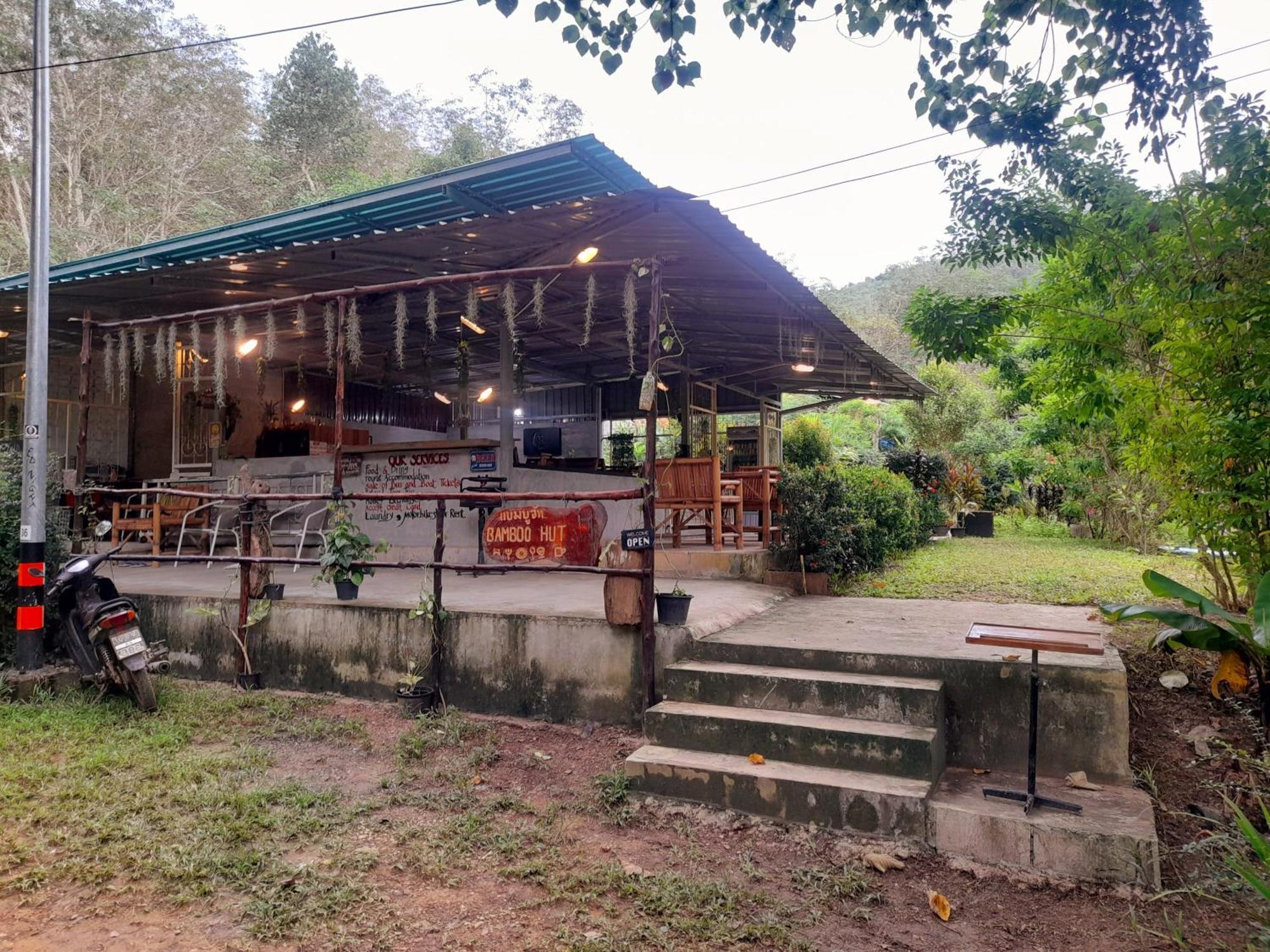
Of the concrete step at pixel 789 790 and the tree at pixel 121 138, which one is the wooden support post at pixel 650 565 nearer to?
the concrete step at pixel 789 790

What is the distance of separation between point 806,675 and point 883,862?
1.09m

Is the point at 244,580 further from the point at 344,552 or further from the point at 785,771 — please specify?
the point at 785,771

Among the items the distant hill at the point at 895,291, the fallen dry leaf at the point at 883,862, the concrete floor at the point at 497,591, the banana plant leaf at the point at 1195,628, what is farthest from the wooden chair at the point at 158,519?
the distant hill at the point at 895,291

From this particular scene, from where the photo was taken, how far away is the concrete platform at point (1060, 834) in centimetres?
285

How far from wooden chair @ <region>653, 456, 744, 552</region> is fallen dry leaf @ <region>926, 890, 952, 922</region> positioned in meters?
4.75

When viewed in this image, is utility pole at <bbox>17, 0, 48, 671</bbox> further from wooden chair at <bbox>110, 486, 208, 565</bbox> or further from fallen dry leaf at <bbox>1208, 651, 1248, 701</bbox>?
fallen dry leaf at <bbox>1208, 651, 1248, 701</bbox>

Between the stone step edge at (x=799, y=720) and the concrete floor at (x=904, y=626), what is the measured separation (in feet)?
1.41

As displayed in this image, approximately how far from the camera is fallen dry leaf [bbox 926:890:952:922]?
2.75 m

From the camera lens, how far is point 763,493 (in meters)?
8.17

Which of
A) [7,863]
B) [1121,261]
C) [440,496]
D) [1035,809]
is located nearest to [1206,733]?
[1035,809]

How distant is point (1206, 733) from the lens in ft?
12.3

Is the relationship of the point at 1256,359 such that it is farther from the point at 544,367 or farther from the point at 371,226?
the point at 544,367

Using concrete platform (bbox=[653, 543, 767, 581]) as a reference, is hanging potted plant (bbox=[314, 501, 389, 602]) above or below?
above

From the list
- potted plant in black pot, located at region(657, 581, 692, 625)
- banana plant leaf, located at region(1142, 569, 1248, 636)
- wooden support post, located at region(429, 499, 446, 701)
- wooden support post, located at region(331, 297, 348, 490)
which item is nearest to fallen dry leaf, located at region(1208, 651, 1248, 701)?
banana plant leaf, located at region(1142, 569, 1248, 636)
